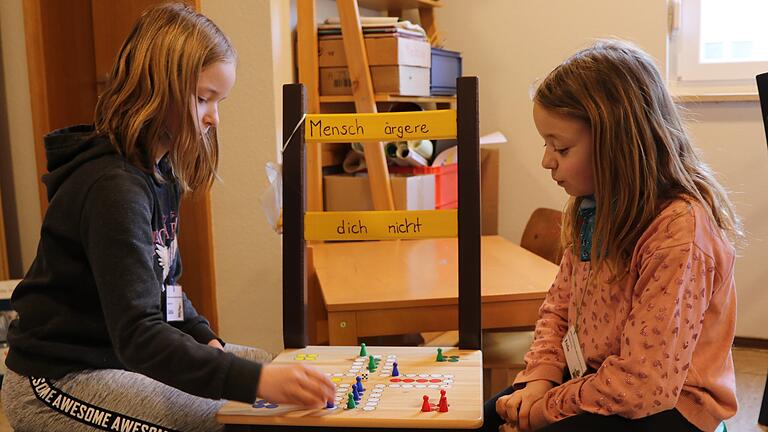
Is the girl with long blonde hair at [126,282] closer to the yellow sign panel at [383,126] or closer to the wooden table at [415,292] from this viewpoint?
the yellow sign panel at [383,126]

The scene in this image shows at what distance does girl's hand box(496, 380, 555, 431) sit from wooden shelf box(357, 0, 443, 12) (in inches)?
73.6

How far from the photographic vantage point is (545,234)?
2254 mm

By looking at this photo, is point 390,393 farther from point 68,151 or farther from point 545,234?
point 545,234

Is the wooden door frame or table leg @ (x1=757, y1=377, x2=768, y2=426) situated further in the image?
the wooden door frame

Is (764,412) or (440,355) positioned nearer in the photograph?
Answer: (440,355)

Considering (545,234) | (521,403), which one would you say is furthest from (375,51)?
(521,403)

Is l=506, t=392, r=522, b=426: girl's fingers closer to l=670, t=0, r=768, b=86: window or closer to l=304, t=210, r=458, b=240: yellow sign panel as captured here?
l=304, t=210, r=458, b=240: yellow sign panel

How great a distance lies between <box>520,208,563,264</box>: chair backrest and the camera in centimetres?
218

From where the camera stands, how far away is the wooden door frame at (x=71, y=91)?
2.22 m

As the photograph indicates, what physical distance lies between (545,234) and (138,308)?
1.50 m

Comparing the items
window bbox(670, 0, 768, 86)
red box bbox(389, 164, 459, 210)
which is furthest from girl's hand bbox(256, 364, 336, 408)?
window bbox(670, 0, 768, 86)

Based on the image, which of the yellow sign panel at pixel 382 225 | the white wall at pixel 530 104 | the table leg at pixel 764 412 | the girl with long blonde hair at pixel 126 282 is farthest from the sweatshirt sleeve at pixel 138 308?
the white wall at pixel 530 104

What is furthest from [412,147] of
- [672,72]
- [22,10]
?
[22,10]

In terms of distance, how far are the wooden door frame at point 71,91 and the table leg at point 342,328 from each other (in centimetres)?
75
